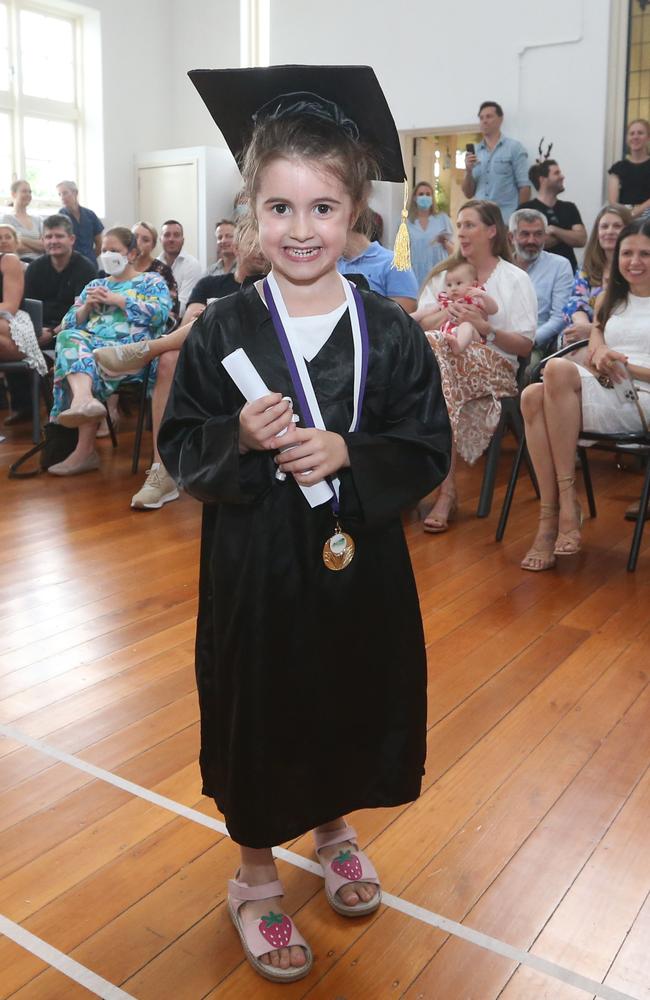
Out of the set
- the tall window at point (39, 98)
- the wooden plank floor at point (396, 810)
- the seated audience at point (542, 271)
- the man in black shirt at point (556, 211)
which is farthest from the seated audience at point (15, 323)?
the tall window at point (39, 98)

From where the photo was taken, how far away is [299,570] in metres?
1.41

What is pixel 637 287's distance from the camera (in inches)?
138

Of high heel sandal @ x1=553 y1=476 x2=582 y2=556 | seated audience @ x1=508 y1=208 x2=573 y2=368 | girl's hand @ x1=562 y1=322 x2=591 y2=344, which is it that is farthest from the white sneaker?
seated audience @ x1=508 y1=208 x2=573 y2=368

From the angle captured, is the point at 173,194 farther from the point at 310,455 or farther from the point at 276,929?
the point at 276,929

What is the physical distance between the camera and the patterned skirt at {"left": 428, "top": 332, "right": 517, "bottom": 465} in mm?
3887

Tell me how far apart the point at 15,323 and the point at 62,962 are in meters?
4.50

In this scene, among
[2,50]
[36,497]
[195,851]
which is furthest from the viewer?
[2,50]

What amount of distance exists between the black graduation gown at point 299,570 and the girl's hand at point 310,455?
0.05 meters

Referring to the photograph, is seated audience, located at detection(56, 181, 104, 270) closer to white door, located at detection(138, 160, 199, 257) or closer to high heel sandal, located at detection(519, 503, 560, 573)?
white door, located at detection(138, 160, 199, 257)

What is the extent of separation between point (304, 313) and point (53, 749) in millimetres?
1235

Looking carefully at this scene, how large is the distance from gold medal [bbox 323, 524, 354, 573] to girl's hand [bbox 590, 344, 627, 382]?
2235 mm

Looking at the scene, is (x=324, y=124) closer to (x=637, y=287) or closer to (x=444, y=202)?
(x=637, y=287)

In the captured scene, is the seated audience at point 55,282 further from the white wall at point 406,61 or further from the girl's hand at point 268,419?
the girl's hand at point 268,419

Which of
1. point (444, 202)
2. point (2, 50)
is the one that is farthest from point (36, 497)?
point (2, 50)
